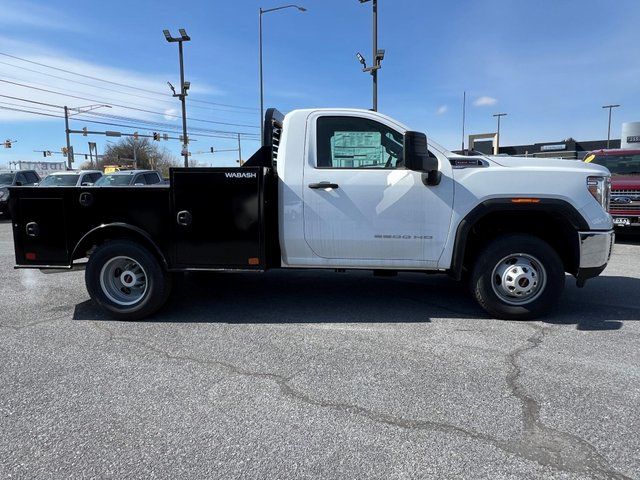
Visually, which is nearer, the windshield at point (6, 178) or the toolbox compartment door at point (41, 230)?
the toolbox compartment door at point (41, 230)

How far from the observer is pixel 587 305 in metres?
5.36

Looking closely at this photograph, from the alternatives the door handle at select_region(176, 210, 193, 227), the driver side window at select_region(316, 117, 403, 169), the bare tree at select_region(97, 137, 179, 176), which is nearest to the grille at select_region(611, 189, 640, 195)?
the driver side window at select_region(316, 117, 403, 169)

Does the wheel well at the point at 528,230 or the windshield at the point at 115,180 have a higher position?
the windshield at the point at 115,180

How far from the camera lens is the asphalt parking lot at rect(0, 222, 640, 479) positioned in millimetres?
2502

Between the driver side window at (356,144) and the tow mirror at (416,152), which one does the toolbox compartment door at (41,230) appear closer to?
the driver side window at (356,144)

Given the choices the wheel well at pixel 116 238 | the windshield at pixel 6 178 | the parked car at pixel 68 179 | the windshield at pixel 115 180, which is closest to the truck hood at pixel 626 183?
the wheel well at pixel 116 238

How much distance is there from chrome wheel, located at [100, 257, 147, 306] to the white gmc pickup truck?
0.6 inches

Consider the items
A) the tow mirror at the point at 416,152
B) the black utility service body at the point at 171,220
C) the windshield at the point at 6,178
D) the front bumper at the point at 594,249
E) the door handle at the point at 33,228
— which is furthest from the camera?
the windshield at the point at 6,178

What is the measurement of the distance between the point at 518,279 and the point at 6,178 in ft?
67.1

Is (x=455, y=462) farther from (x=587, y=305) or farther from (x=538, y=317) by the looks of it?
(x=587, y=305)

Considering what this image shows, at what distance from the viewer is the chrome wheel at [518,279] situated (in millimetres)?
4652

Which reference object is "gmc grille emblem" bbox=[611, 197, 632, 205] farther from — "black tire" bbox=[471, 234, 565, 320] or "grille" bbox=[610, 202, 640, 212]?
"black tire" bbox=[471, 234, 565, 320]

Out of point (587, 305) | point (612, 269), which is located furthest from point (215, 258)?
point (612, 269)

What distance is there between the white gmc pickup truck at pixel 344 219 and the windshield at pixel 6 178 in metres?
16.4
